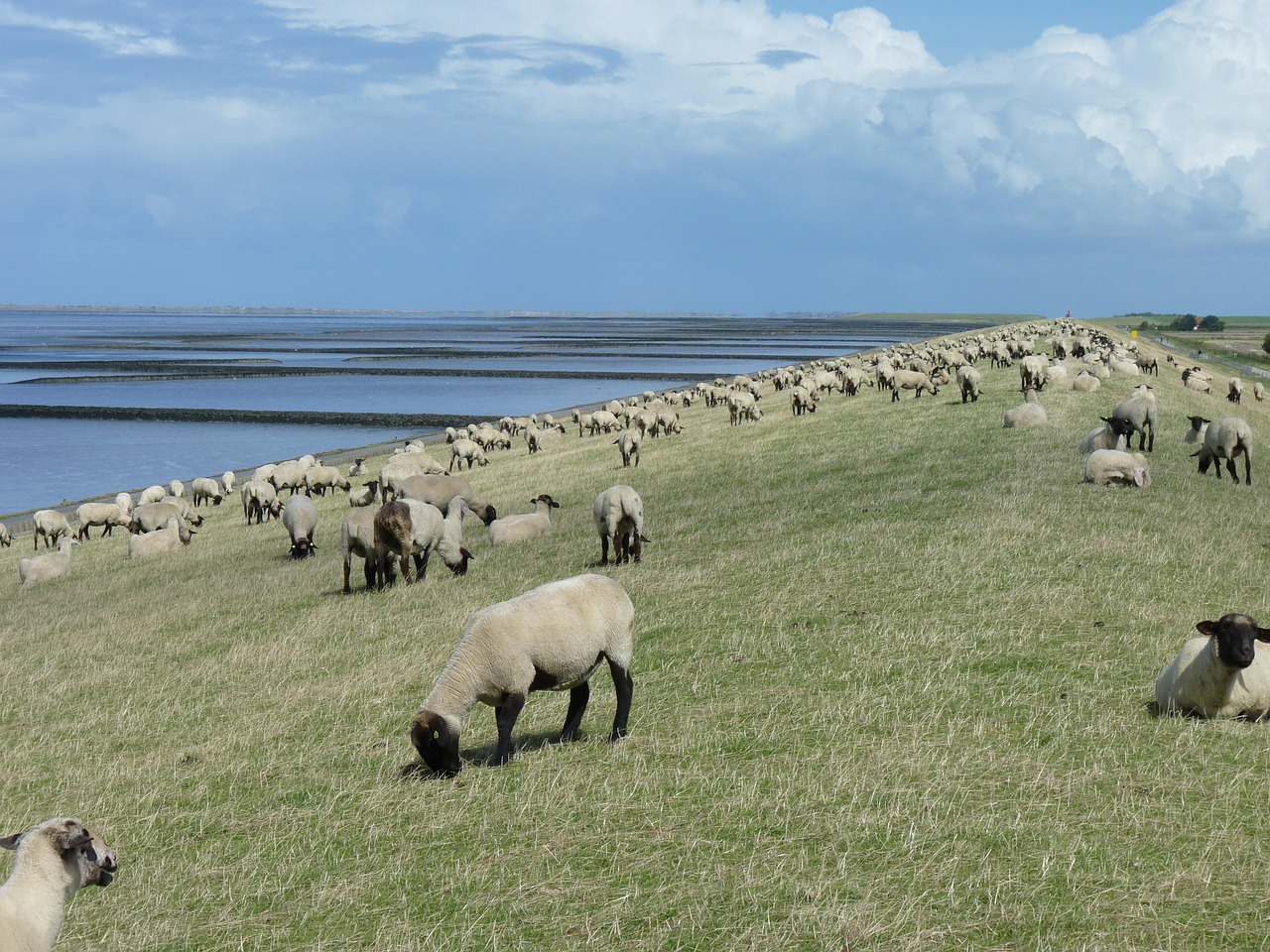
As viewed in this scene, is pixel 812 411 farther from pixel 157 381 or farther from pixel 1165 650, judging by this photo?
pixel 157 381

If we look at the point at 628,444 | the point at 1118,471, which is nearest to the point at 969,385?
the point at 628,444

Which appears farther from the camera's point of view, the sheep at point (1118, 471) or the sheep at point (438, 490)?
the sheep at point (438, 490)

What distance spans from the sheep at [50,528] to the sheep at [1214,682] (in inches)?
1500

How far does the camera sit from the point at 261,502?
38.3 m

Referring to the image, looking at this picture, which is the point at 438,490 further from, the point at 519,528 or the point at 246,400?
the point at 246,400

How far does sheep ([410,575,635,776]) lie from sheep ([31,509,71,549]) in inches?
1349

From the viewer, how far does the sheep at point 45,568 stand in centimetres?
3177

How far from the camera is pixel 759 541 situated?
21.4 metres

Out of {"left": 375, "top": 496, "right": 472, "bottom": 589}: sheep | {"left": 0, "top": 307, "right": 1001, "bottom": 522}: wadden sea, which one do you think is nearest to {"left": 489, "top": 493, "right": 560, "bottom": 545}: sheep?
{"left": 375, "top": 496, "right": 472, "bottom": 589}: sheep

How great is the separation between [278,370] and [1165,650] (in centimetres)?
14454

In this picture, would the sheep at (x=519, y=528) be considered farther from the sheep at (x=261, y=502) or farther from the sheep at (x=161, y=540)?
the sheep at (x=261, y=502)

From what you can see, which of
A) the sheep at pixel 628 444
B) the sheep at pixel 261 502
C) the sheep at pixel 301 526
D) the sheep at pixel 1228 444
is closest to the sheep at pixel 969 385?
the sheep at pixel 628 444

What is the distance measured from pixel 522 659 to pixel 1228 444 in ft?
66.4

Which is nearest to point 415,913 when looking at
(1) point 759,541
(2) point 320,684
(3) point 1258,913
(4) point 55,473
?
(3) point 1258,913
